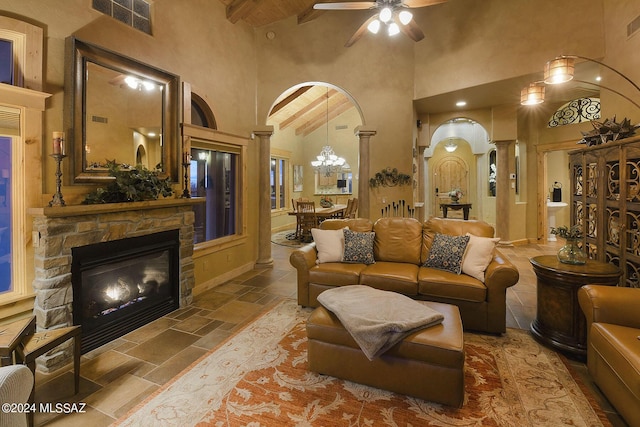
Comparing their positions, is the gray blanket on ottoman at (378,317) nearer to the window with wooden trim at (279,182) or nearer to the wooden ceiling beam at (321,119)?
the window with wooden trim at (279,182)

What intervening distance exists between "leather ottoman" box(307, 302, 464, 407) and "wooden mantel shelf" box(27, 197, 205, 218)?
2137 mm

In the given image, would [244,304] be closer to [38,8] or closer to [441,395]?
[441,395]

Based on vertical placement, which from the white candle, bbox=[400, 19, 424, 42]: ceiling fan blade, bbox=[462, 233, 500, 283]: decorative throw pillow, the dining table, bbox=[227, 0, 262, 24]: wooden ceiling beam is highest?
bbox=[227, 0, 262, 24]: wooden ceiling beam

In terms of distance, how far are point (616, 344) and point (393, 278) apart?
1.69 meters

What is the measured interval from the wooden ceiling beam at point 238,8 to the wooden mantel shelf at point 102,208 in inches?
119

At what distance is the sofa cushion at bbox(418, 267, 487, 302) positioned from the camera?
2891mm

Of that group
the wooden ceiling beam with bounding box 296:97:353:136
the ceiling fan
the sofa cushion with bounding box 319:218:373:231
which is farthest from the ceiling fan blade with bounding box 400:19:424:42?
the wooden ceiling beam with bounding box 296:97:353:136

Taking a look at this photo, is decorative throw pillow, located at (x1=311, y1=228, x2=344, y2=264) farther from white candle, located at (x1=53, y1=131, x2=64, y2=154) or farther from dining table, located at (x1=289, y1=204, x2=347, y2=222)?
dining table, located at (x1=289, y1=204, x2=347, y2=222)

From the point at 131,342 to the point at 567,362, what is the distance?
12.5 feet

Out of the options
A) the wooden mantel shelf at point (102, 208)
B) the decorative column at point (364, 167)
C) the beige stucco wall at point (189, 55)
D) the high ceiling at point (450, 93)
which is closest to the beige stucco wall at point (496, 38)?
the high ceiling at point (450, 93)

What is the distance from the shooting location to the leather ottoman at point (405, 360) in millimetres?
1878

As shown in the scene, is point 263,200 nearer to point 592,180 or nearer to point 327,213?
point 327,213

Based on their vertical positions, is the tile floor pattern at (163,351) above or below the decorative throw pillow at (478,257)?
below

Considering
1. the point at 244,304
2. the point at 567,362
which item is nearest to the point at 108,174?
the point at 244,304
